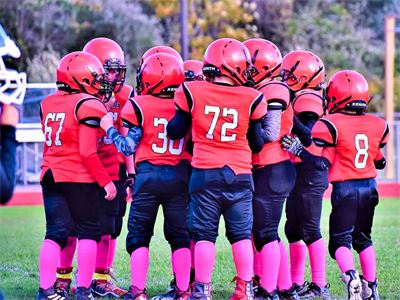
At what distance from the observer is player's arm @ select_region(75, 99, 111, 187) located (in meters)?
6.99

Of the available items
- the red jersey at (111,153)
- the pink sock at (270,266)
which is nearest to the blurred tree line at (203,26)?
the red jersey at (111,153)

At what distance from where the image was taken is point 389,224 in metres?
12.9

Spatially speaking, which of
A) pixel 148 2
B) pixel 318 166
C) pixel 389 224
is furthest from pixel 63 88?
pixel 148 2

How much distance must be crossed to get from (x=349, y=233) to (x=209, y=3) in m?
20.4

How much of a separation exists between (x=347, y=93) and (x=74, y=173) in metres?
2.01

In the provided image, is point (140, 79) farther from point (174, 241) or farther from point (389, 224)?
point (389, 224)

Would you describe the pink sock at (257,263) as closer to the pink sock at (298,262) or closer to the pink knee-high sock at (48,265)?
the pink sock at (298,262)

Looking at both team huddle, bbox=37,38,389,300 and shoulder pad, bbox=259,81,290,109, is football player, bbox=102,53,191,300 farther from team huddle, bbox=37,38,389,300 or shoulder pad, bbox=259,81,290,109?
shoulder pad, bbox=259,81,290,109

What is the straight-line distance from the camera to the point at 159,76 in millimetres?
7000

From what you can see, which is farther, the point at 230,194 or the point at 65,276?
the point at 65,276

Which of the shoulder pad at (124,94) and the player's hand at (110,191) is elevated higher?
the shoulder pad at (124,94)

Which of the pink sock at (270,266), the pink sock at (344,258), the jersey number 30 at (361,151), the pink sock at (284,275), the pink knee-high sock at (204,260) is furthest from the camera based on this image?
the pink sock at (284,275)

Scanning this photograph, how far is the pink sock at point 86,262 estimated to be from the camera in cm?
704

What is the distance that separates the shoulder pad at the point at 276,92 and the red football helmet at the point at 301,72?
1.60 feet
